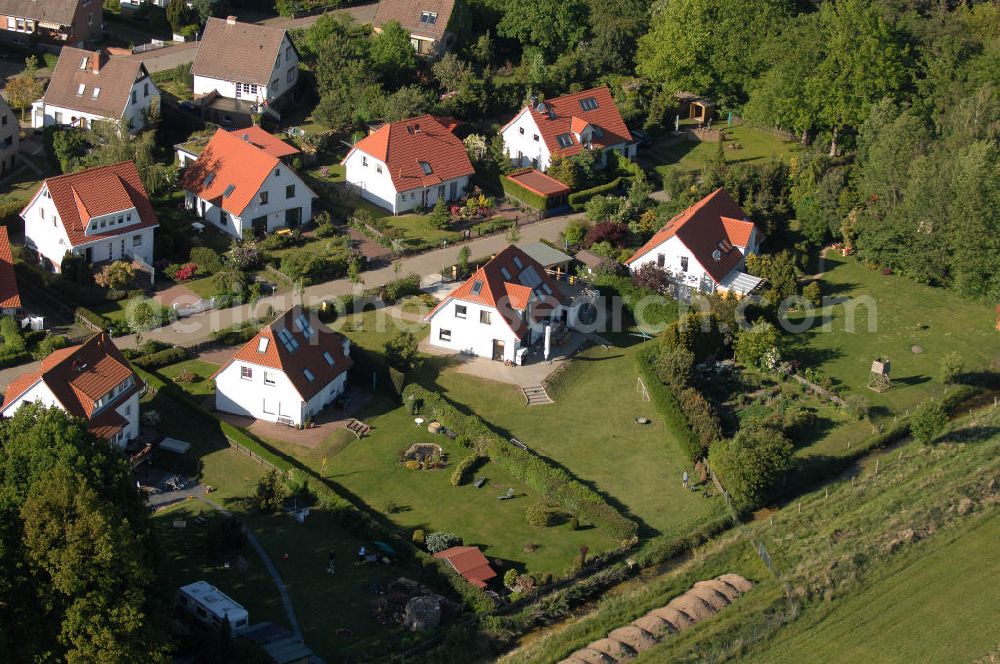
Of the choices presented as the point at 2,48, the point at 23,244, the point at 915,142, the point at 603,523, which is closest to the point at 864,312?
the point at 915,142

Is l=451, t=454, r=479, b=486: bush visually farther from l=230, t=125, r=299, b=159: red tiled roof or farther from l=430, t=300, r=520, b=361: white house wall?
l=230, t=125, r=299, b=159: red tiled roof

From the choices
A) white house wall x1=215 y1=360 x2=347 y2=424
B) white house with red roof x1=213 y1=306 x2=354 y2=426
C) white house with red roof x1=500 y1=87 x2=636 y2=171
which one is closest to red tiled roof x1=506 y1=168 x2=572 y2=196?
white house with red roof x1=500 y1=87 x2=636 y2=171

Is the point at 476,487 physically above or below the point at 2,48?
below

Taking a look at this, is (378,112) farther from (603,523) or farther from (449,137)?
(603,523)

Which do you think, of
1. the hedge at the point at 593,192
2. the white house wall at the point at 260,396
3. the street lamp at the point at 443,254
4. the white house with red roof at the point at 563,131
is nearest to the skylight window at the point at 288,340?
the white house wall at the point at 260,396

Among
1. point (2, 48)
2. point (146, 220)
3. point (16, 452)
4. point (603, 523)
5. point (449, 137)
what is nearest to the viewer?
point (16, 452)

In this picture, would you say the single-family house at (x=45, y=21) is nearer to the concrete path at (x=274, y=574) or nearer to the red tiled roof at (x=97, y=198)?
the red tiled roof at (x=97, y=198)

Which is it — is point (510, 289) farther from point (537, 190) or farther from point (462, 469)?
point (537, 190)
